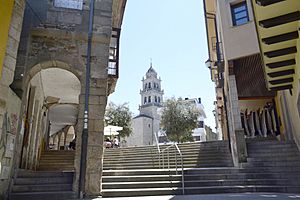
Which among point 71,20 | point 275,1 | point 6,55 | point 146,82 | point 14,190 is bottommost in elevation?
point 14,190

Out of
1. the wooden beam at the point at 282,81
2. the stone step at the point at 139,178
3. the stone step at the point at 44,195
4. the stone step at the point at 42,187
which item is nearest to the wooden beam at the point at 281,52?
the wooden beam at the point at 282,81

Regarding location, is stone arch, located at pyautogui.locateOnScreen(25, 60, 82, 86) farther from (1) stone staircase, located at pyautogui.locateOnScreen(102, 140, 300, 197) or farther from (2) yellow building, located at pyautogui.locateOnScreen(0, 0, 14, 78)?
(1) stone staircase, located at pyautogui.locateOnScreen(102, 140, 300, 197)

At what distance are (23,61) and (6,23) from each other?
7.76 feet

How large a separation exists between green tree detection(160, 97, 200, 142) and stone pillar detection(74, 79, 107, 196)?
663 inches

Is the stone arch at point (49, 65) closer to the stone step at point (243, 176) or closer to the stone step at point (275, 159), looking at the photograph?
the stone step at point (243, 176)

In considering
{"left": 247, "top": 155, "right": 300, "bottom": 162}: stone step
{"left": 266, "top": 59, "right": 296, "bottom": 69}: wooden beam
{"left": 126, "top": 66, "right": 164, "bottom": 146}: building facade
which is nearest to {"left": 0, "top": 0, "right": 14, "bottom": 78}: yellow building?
{"left": 266, "top": 59, "right": 296, "bottom": 69}: wooden beam

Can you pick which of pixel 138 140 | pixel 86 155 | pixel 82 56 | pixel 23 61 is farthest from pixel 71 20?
pixel 138 140

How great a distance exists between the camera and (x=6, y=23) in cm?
421

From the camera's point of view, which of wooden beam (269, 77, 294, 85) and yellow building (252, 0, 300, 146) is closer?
yellow building (252, 0, 300, 146)

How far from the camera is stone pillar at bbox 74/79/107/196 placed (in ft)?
19.4

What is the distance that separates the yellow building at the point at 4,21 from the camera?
13.4 ft

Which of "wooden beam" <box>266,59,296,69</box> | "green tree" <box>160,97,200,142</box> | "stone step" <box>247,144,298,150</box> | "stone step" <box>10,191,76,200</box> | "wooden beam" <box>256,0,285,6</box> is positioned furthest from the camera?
"green tree" <box>160,97,200,142</box>

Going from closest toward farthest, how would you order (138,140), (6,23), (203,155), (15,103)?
(6,23), (15,103), (203,155), (138,140)

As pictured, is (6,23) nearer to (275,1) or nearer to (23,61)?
(23,61)
